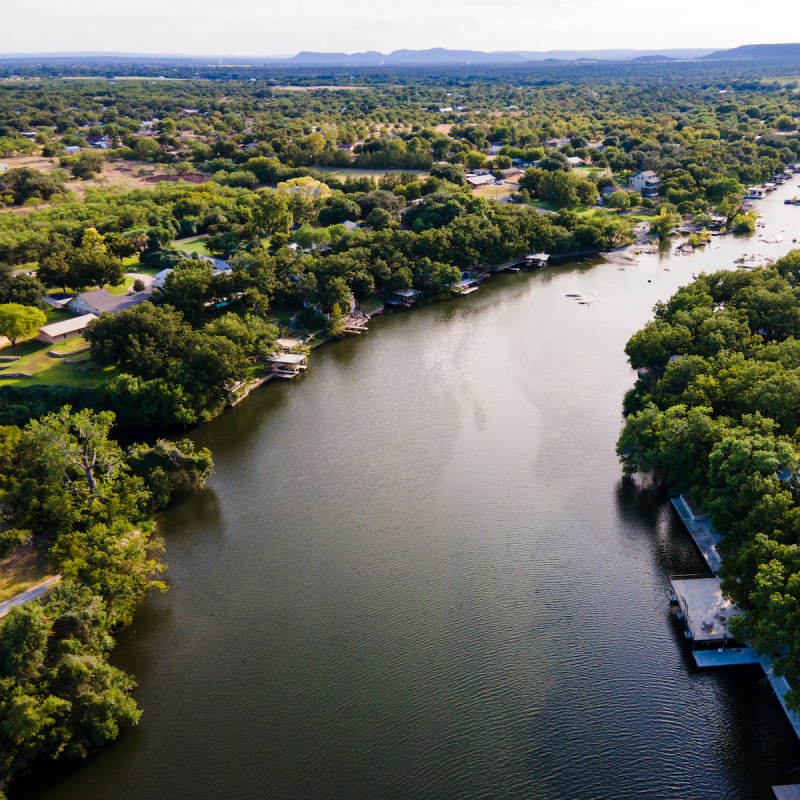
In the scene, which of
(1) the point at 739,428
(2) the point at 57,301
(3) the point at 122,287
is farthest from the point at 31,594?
(3) the point at 122,287

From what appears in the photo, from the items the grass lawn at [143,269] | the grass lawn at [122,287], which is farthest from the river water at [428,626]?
the grass lawn at [143,269]

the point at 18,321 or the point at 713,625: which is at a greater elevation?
the point at 18,321

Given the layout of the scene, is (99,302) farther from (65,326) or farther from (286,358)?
(286,358)

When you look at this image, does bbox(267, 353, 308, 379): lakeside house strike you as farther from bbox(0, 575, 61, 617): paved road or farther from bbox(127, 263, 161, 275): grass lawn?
bbox(0, 575, 61, 617): paved road

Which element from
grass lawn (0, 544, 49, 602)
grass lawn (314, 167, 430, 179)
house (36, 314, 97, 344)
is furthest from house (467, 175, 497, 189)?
grass lawn (0, 544, 49, 602)

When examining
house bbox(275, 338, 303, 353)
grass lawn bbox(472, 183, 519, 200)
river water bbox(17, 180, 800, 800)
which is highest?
grass lawn bbox(472, 183, 519, 200)

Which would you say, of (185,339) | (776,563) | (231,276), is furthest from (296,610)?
(231,276)
